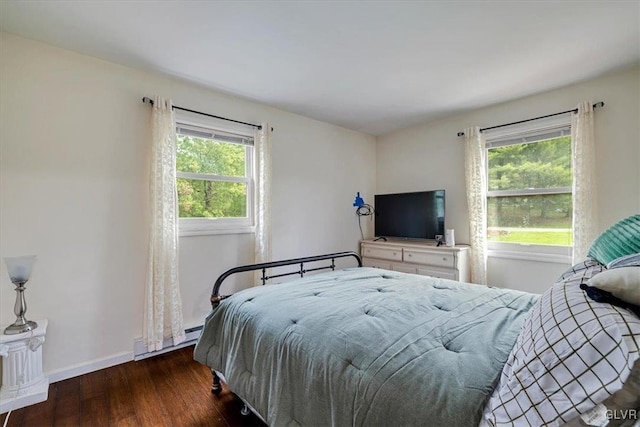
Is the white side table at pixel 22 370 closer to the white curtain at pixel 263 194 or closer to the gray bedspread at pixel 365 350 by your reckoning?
the gray bedspread at pixel 365 350

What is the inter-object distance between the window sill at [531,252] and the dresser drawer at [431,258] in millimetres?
501

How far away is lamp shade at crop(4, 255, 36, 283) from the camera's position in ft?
5.91

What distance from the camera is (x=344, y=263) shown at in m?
4.04

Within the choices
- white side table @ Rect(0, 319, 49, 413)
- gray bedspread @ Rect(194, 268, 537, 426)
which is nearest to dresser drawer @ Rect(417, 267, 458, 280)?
gray bedspread @ Rect(194, 268, 537, 426)

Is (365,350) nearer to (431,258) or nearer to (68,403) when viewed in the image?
(68,403)

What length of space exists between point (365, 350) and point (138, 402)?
1.72m

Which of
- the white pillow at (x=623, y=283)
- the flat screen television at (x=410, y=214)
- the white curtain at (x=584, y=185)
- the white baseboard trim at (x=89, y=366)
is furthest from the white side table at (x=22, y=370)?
→ the white curtain at (x=584, y=185)

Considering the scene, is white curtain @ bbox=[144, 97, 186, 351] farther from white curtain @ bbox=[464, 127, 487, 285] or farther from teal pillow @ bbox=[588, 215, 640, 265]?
white curtain @ bbox=[464, 127, 487, 285]

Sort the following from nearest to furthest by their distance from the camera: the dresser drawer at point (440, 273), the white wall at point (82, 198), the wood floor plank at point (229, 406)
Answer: the wood floor plank at point (229, 406) → the white wall at point (82, 198) → the dresser drawer at point (440, 273)

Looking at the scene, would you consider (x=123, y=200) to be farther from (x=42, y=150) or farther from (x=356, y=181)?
(x=356, y=181)

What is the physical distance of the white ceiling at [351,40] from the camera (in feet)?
5.67

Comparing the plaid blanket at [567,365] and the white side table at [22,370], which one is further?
the white side table at [22,370]

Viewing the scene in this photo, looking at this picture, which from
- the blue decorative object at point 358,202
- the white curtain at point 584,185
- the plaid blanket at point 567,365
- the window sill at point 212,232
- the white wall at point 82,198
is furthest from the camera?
the blue decorative object at point 358,202

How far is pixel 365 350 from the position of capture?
1032 mm
